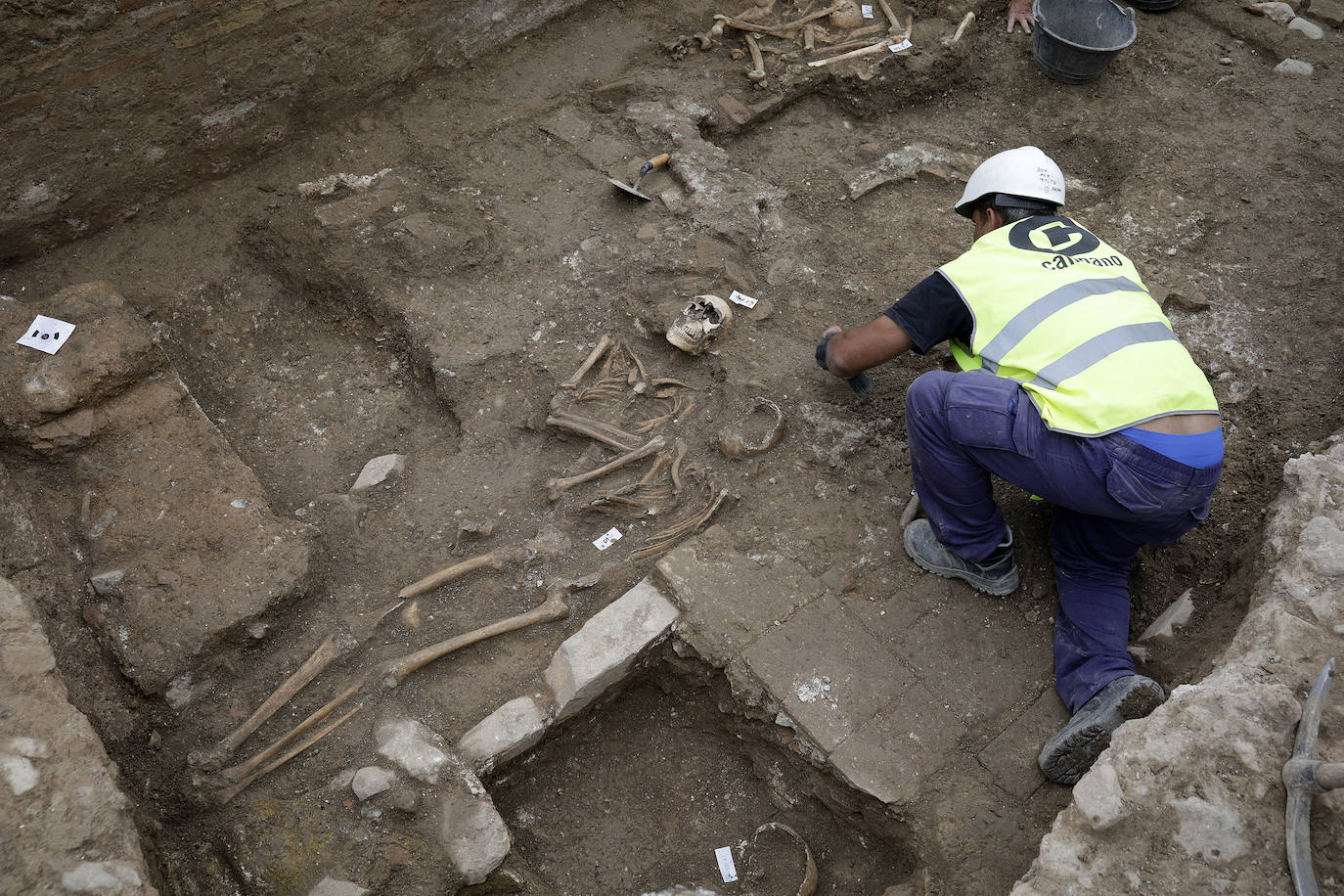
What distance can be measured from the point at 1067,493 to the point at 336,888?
277cm

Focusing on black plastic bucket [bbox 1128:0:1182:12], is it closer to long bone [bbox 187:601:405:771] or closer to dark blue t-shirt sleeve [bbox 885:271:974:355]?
dark blue t-shirt sleeve [bbox 885:271:974:355]

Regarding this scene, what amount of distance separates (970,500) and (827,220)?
2.41 meters

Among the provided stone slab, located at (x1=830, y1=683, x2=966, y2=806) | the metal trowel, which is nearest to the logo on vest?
stone slab, located at (x1=830, y1=683, x2=966, y2=806)

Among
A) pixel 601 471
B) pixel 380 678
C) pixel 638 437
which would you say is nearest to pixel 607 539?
pixel 601 471

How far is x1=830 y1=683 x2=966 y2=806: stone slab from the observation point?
10.2ft

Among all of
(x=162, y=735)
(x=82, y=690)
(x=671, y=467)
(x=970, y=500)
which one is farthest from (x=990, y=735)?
(x=82, y=690)

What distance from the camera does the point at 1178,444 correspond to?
9.62 feet

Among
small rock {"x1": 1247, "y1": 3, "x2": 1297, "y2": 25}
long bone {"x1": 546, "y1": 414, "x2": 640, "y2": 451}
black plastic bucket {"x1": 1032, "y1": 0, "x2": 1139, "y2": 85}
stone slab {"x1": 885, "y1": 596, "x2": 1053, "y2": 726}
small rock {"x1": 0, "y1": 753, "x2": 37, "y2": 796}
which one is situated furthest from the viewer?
small rock {"x1": 1247, "y1": 3, "x2": 1297, "y2": 25}

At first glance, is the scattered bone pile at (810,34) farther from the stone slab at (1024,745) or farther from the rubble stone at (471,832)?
the rubble stone at (471,832)

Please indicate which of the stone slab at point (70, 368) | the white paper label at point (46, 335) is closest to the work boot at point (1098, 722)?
the stone slab at point (70, 368)

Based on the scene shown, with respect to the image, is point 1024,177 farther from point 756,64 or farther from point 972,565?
point 756,64

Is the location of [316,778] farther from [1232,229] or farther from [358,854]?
[1232,229]

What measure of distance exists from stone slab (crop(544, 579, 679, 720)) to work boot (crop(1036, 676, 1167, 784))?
1408mm

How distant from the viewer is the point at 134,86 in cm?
468
